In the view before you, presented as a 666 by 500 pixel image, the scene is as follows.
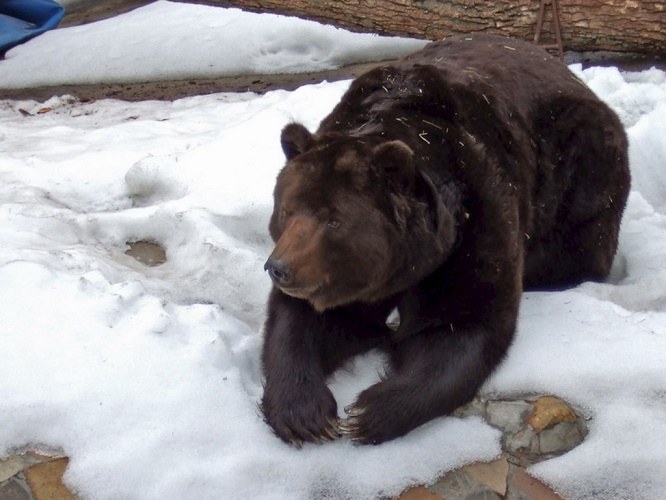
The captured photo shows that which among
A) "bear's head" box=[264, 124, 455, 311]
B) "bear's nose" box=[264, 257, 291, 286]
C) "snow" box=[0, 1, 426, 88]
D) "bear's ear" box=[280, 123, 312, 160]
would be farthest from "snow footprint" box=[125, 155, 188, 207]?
"snow" box=[0, 1, 426, 88]

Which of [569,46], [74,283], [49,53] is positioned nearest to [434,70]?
[74,283]

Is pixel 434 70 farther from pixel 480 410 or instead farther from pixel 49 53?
pixel 49 53

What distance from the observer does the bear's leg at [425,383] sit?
10.6 ft

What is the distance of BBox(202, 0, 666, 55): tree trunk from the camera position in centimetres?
665

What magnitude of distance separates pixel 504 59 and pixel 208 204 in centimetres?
172

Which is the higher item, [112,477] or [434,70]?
[434,70]

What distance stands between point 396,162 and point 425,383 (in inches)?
32.8

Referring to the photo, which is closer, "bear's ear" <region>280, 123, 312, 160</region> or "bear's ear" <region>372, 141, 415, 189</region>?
"bear's ear" <region>372, 141, 415, 189</region>

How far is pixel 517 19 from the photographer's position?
684 cm

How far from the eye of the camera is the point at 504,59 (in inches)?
170

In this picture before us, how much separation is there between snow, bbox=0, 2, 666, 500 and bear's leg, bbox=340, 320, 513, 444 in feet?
0.28

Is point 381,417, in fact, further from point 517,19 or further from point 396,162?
point 517,19

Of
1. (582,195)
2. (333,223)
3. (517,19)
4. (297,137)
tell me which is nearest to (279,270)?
(333,223)

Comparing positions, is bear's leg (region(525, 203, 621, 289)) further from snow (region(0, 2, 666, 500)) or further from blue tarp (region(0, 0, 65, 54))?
blue tarp (region(0, 0, 65, 54))
